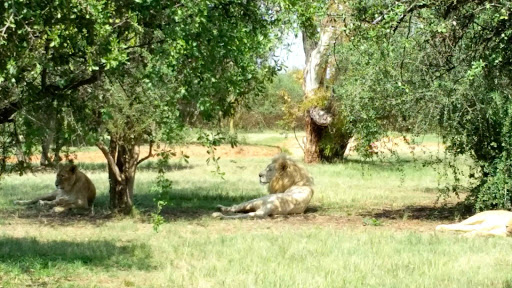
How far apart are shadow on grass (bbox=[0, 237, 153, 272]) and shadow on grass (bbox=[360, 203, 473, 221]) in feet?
21.1

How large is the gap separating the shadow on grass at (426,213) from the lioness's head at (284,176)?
1.56 metres

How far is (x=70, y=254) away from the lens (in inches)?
450

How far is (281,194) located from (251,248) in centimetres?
548

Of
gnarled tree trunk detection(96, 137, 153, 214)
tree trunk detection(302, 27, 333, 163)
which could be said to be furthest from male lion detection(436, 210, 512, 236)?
tree trunk detection(302, 27, 333, 163)

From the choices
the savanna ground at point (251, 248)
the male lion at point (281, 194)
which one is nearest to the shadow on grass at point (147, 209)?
the savanna ground at point (251, 248)

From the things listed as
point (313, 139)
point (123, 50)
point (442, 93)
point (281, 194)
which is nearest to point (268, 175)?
→ point (281, 194)

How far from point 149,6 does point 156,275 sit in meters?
3.14

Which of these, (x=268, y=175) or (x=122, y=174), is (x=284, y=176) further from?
(x=122, y=174)

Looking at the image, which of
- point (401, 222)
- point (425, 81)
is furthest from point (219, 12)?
point (401, 222)

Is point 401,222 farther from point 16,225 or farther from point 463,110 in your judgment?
point 16,225

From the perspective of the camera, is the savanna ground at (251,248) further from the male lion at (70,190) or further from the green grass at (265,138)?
the green grass at (265,138)

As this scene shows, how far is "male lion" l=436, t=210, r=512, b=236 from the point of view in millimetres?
13438

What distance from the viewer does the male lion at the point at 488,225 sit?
529 inches

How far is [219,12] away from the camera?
33.9 ft
